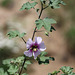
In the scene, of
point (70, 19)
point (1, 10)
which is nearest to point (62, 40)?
point (70, 19)

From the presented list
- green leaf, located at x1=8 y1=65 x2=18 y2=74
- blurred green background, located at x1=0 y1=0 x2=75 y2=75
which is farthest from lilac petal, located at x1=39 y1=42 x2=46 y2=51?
blurred green background, located at x1=0 y1=0 x2=75 y2=75

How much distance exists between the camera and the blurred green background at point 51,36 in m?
5.29

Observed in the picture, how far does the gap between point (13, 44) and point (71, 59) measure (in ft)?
4.85

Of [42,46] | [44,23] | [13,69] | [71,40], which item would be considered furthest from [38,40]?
[71,40]

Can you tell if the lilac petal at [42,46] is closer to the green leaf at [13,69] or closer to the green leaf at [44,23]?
the green leaf at [44,23]

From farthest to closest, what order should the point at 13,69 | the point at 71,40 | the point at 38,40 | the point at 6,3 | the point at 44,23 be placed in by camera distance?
the point at 6,3, the point at 71,40, the point at 13,69, the point at 38,40, the point at 44,23

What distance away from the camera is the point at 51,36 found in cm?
568

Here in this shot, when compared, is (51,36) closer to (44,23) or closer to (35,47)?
(35,47)

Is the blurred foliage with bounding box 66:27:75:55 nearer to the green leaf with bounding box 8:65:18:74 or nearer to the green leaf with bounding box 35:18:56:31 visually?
the green leaf with bounding box 8:65:18:74

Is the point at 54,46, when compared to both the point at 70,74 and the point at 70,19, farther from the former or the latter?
the point at 70,74

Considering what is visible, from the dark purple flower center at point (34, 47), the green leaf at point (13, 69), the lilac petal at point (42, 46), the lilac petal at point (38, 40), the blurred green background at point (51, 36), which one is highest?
the lilac petal at point (38, 40)

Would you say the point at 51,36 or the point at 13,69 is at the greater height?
the point at 13,69

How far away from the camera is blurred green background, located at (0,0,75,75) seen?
17.4ft

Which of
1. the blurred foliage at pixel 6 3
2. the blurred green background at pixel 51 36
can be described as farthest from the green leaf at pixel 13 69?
the blurred foliage at pixel 6 3
